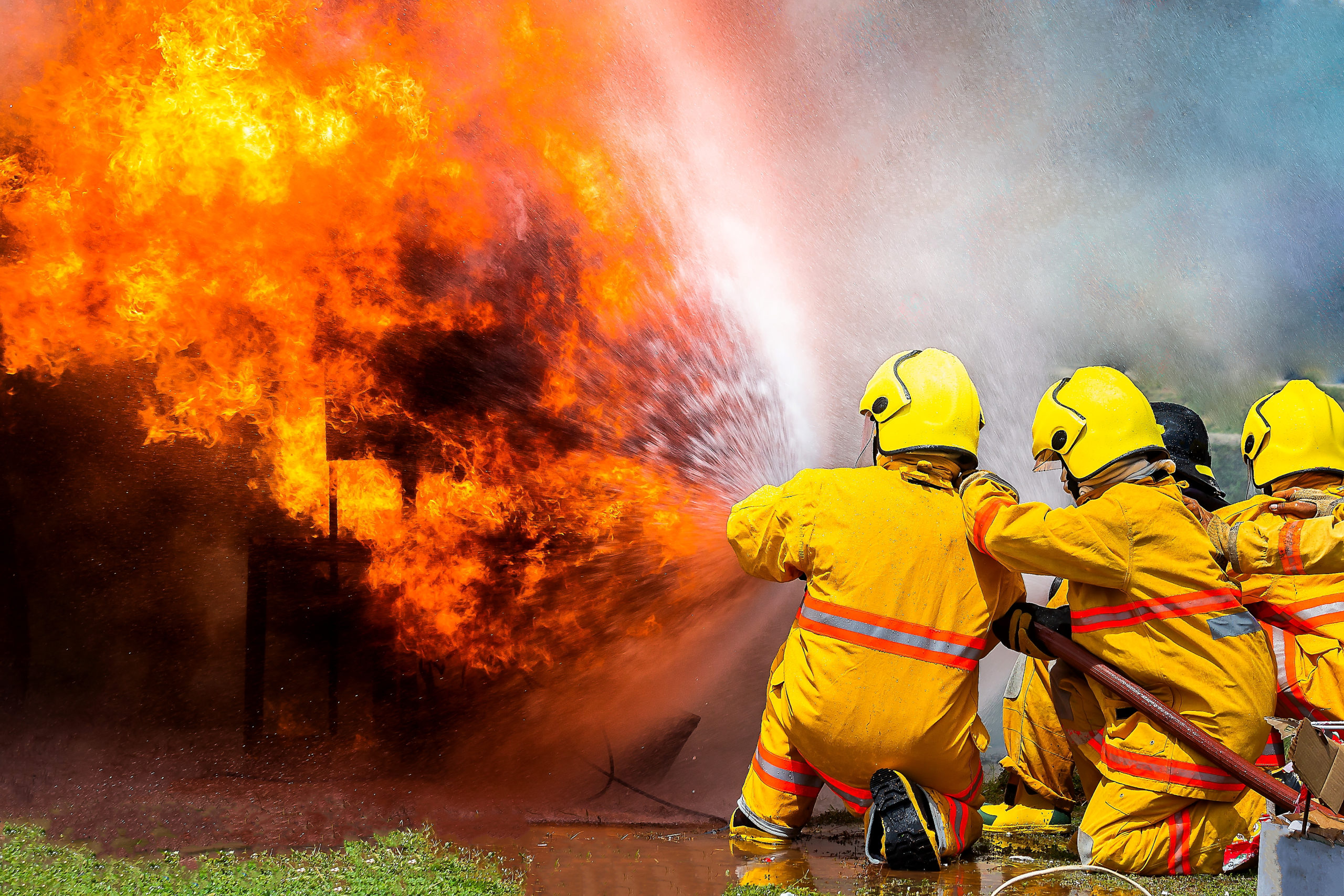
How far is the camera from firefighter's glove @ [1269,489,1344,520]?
14.0 feet

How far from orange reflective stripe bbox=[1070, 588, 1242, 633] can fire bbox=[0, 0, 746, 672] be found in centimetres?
284

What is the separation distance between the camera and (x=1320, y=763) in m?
3.01

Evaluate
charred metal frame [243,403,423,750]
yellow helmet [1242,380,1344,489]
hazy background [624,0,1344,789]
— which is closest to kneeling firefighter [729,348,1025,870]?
yellow helmet [1242,380,1344,489]

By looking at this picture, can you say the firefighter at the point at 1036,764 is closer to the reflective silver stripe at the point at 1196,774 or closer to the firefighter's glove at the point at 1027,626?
the firefighter's glove at the point at 1027,626

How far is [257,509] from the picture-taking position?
6.14 m

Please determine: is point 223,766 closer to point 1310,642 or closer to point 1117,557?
point 1117,557

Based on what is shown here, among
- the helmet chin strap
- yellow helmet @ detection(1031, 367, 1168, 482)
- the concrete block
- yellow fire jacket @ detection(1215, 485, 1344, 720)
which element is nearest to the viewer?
the concrete block

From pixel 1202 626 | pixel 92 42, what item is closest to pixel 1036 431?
pixel 1202 626

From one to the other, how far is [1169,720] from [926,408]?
151 centimetres

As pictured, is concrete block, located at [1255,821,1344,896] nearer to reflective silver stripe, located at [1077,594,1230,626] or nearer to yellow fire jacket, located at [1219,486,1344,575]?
reflective silver stripe, located at [1077,594,1230,626]

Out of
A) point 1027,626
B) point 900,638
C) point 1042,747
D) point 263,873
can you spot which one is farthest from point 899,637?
point 263,873

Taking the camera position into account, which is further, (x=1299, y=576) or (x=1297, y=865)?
(x=1299, y=576)

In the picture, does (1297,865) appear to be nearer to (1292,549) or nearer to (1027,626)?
(1027,626)

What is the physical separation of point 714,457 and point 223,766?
343cm
